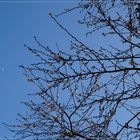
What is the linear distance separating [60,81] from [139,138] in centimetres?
136

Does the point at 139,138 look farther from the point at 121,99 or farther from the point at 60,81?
the point at 60,81

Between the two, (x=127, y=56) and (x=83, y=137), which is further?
(x=127, y=56)

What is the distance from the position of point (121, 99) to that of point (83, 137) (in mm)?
839

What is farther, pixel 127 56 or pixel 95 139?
pixel 127 56

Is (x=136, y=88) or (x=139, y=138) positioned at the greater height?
(x=136, y=88)

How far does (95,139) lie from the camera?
5801mm

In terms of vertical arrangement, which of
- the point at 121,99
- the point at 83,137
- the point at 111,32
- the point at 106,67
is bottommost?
the point at 83,137

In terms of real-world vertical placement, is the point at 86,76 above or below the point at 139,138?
above

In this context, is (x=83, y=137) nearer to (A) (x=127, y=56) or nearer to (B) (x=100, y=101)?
(B) (x=100, y=101)

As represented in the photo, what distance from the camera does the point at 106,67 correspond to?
20.4 feet

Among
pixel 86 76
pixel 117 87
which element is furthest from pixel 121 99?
pixel 86 76

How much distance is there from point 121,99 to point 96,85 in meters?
0.43

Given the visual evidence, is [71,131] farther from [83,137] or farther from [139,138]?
[139,138]

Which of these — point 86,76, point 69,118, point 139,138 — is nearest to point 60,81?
point 86,76
